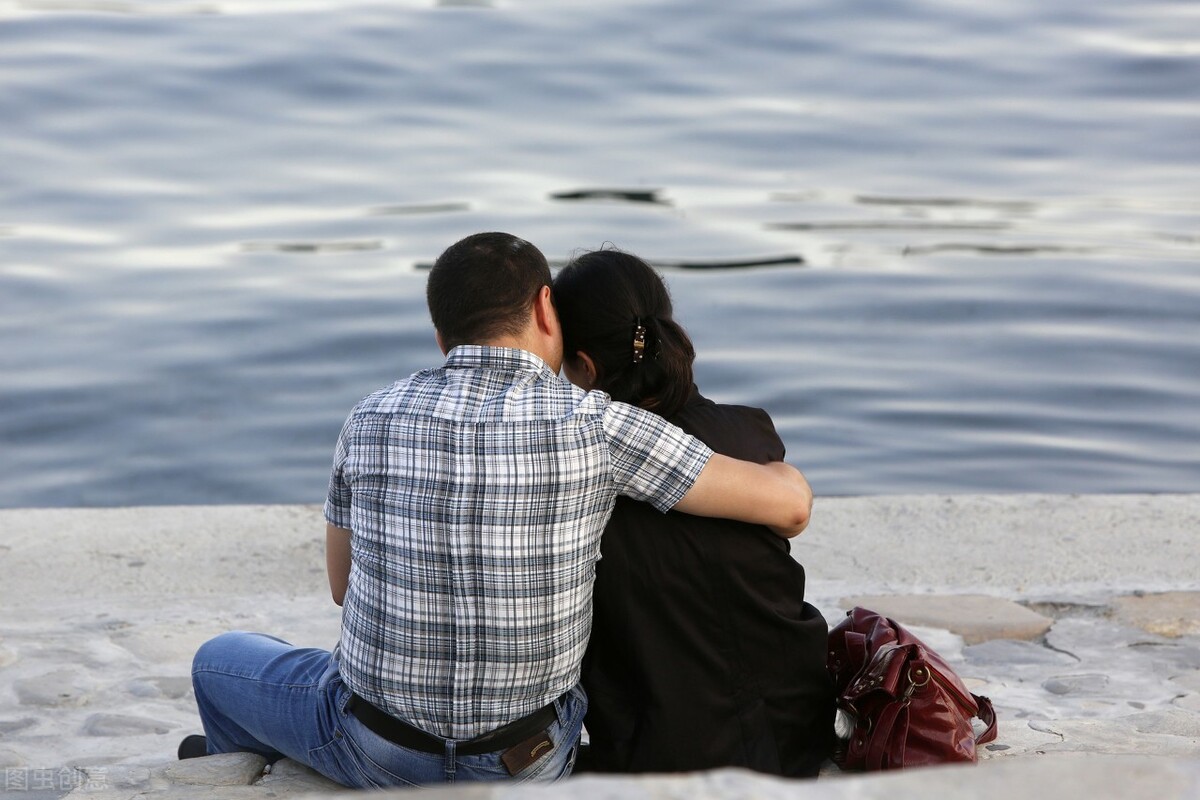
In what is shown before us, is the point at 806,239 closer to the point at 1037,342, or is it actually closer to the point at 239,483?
the point at 1037,342

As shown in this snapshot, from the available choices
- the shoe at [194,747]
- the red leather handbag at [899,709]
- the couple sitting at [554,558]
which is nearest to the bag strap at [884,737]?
the red leather handbag at [899,709]

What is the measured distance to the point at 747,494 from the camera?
2572 millimetres

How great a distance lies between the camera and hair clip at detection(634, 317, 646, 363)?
262 cm

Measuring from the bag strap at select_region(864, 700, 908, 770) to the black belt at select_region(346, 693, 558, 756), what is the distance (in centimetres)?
61

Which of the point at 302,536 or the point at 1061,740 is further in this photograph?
the point at 302,536

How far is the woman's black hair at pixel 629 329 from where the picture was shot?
8.62 ft

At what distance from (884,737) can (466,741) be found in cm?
78

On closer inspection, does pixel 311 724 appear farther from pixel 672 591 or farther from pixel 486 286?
pixel 486 286

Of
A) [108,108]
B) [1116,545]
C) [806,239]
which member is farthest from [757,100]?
[1116,545]

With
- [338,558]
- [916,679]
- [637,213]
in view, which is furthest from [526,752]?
[637,213]

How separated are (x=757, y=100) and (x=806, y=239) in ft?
12.3

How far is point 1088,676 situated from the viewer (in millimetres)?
3598

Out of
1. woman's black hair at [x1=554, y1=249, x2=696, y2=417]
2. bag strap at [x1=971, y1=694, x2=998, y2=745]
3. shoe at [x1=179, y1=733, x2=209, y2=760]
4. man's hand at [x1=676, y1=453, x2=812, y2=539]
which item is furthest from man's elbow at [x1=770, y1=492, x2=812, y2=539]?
shoe at [x1=179, y1=733, x2=209, y2=760]

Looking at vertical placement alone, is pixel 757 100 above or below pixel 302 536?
above
